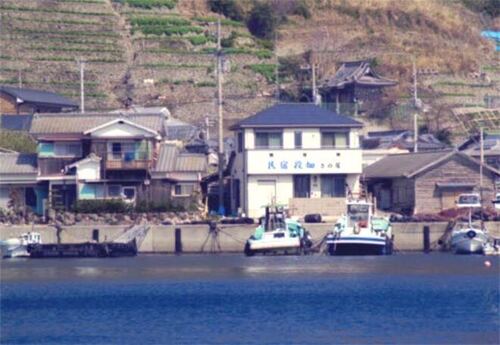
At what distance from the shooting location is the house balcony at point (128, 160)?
5766 centimetres

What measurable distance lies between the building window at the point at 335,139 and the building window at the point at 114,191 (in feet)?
23.3

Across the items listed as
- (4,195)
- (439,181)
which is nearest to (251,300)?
(439,181)

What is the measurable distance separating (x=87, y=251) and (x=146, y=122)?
917 centimetres

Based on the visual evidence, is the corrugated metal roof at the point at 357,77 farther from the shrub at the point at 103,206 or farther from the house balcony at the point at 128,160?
the shrub at the point at 103,206

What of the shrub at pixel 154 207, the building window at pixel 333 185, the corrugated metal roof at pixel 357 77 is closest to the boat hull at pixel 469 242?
the building window at pixel 333 185

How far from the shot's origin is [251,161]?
2253 inches

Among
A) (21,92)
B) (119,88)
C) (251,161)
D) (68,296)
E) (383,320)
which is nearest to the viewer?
(383,320)

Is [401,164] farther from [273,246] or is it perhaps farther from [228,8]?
[228,8]

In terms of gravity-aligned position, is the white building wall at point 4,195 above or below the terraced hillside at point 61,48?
below

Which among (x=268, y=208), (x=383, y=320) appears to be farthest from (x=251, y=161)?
(x=383, y=320)

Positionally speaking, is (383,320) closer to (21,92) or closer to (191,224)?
(191,224)

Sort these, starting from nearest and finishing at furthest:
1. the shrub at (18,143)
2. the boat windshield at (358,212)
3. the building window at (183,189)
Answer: the boat windshield at (358,212)
the building window at (183,189)
the shrub at (18,143)

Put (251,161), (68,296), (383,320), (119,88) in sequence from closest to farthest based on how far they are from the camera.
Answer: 1. (383,320)
2. (68,296)
3. (251,161)
4. (119,88)

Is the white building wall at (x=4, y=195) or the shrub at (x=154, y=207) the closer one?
the shrub at (x=154, y=207)
